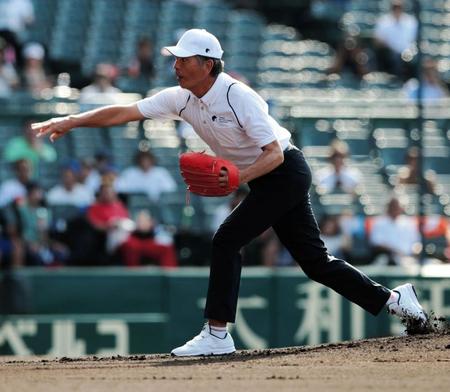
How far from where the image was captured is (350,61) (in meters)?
16.7

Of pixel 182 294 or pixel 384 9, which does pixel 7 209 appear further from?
pixel 384 9

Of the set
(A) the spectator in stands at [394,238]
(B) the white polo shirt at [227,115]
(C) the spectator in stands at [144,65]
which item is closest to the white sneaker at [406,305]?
(B) the white polo shirt at [227,115]

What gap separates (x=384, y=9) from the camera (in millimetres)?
17781

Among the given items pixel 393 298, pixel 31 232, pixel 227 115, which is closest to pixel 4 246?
pixel 31 232

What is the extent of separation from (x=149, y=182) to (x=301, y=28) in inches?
234

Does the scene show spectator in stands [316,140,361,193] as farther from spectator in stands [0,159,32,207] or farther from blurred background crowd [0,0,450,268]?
spectator in stands [0,159,32,207]

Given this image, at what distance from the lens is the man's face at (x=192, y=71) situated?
7.08 m

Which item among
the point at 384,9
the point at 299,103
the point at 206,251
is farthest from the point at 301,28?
the point at 206,251

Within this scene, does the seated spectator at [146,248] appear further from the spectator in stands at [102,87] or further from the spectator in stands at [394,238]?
the spectator in stands at [394,238]

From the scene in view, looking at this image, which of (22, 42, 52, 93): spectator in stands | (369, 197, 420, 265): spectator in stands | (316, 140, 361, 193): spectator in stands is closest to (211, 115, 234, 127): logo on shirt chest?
(369, 197, 420, 265): spectator in stands

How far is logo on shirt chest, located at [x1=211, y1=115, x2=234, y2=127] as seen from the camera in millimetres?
7125

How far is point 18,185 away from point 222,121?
18.4ft

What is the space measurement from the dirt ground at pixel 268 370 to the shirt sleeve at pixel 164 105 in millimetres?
1464

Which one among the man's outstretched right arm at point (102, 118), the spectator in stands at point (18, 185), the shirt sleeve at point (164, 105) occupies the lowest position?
the spectator in stands at point (18, 185)
